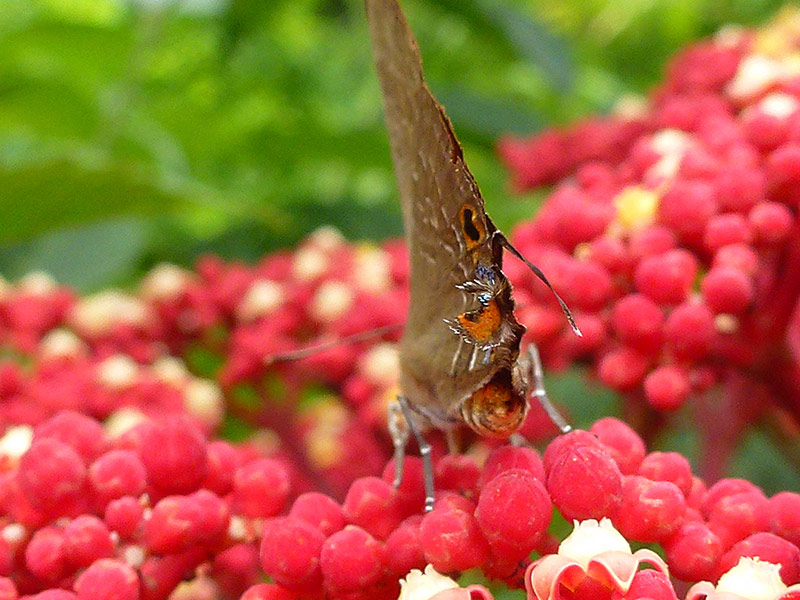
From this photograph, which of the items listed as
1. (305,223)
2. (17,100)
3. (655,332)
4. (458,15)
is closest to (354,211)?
(305,223)

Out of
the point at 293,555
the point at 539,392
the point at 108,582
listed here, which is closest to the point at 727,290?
the point at 539,392

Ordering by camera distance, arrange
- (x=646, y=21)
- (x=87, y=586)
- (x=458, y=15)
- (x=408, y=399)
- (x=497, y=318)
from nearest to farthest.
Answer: (x=497, y=318) → (x=87, y=586) → (x=408, y=399) → (x=458, y=15) → (x=646, y=21)

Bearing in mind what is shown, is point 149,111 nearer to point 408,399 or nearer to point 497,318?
point 408,399

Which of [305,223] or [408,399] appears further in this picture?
[305,223]

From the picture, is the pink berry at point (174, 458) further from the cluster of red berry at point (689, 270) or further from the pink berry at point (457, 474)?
the cluster of red berry at point (689, 270)

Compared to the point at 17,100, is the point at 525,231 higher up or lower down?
higher up

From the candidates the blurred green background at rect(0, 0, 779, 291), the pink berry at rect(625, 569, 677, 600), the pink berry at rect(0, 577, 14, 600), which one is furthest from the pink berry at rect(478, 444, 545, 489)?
the blurred green background at rect(0, 0, 779, 291)

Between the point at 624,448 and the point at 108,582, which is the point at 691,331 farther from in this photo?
the point at 108,582
